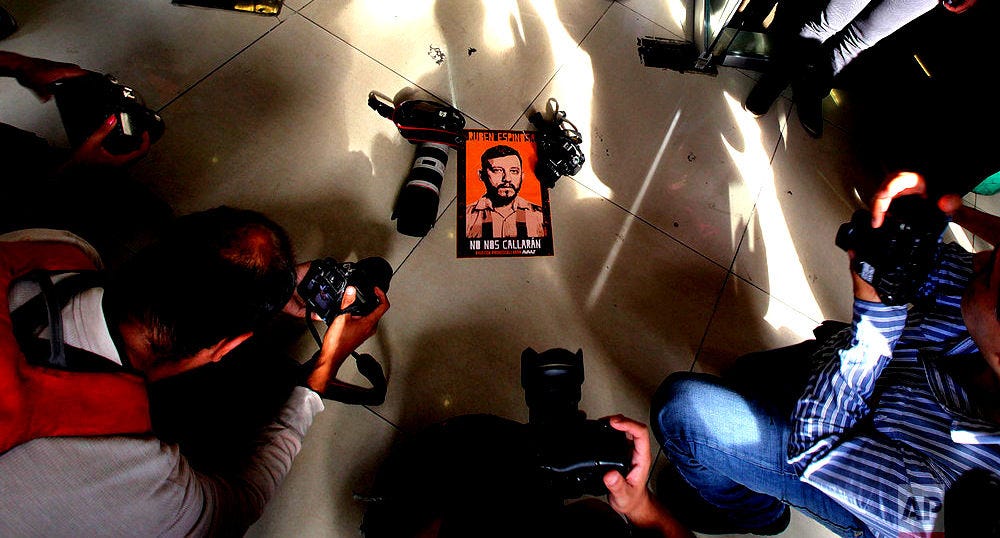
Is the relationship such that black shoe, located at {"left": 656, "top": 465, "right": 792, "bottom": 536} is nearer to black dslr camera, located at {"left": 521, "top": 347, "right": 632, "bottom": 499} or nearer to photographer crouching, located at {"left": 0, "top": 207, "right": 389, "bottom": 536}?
black dslr camera, located at {"left": 521, "top": 347, "right": 632, "bottom": 499}

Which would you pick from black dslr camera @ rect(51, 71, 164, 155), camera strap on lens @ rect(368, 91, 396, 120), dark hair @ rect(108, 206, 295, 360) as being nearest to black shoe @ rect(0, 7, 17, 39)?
black dslr camera @ rect(51, 71, 164, 155)

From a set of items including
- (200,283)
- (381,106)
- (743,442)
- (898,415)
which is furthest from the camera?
(381,106)

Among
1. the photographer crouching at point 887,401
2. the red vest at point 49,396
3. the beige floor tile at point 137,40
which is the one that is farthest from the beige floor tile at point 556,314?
the beige floor tile at point 137,40

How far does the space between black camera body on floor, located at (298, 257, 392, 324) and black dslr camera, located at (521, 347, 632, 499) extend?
0.40 meters

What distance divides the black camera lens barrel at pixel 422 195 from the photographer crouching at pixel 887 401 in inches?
30.6

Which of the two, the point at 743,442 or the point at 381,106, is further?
the point at 381,106

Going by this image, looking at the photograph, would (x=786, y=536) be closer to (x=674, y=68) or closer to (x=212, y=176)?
(x=674, y=68)

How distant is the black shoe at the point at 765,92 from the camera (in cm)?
165

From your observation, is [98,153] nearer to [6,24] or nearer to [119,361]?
[119,361]

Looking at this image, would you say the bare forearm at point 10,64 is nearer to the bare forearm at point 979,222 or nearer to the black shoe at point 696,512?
the black shoe at point 696,512

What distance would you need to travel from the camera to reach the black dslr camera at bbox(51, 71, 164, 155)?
1.00 metres

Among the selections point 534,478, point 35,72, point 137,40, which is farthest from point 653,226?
point 137,40

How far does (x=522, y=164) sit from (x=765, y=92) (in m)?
1.00

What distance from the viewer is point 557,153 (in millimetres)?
1399
